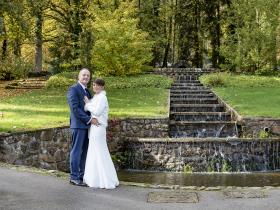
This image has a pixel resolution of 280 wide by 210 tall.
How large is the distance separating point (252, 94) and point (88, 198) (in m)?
17.3

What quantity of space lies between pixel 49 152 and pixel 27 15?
1667cm

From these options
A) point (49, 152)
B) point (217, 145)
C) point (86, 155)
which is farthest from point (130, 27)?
point (86, 155)

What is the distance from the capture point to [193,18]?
4250 centimetres

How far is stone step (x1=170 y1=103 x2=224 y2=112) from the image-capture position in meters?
21.4

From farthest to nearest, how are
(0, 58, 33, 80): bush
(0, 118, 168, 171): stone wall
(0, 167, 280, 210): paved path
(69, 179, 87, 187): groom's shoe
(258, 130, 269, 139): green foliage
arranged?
1. (0, 58, 33, 80): bush
2. (258, 130, 269, 139): green foliage
3. (0, 118, 168, 171): stone wall
4. (69, 179, 87, 187): groom's shoe
5. (0, 167, 280, 210): paved path

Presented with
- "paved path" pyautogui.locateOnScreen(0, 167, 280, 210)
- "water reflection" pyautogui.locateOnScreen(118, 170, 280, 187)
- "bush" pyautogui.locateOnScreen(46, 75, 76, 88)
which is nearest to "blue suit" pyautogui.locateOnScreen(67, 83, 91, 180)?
"paved path" pyautogui.locateOnScreen(0, 167, 280, 210)

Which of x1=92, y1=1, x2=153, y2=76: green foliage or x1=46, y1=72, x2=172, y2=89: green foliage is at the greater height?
x1=92, y1=1, x2=153, y2=76: green foliage

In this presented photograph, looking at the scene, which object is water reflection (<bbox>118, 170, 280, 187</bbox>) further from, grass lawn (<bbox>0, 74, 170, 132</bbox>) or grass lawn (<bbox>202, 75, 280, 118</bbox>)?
grass lawn (<bbox>202, 75, 280, 118</bbox>)

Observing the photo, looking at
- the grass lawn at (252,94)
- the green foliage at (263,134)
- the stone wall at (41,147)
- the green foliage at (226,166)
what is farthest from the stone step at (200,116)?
the green foliage at (226,166)

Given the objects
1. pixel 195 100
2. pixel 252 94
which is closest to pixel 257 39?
pixel 252 94

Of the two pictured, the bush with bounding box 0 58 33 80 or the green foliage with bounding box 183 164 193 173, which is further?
the bush with bounding box 0 58 33 80

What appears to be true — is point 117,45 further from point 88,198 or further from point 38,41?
point 88,198

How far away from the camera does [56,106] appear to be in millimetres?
19609

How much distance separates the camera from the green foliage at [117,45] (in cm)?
2948
